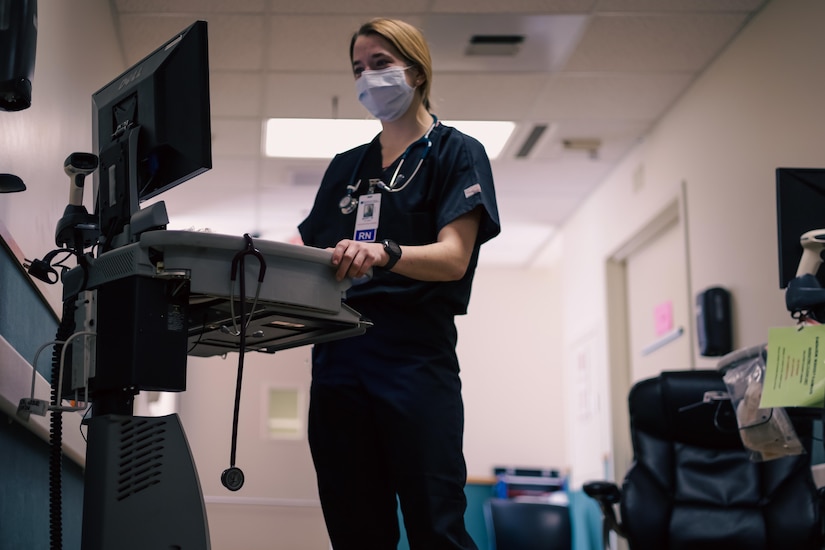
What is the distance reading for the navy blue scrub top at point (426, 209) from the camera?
166cm

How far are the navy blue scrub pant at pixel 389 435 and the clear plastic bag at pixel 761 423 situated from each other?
109 cm

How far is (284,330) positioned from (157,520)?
37 centimetres

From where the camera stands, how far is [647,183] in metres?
5.54

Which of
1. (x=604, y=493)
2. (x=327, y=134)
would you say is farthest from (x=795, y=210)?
(x=327, y=134)

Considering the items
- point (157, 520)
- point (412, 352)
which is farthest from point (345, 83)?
point (157, 520)

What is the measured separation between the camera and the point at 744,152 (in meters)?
4.21

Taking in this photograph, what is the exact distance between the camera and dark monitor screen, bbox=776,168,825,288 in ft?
7.12

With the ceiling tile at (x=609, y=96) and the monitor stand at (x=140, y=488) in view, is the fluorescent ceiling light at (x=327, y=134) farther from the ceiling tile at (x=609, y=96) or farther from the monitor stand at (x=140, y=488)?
the monitor stand at (x=140, y=488)

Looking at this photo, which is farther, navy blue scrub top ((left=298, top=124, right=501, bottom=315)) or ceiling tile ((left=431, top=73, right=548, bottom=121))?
ceiling tile ((left=431, top=73, right=548, bottom=121))

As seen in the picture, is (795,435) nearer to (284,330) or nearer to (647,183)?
(284,330)

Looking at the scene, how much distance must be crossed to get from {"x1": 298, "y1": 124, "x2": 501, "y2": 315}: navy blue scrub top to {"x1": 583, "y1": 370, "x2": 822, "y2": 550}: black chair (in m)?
1.47

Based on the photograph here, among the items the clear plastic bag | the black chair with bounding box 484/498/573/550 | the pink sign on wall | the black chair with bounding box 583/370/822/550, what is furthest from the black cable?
the black chair with bounding box 484/498/573/550

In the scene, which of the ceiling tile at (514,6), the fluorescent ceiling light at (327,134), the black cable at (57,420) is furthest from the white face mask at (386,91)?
the fluorescent ceiling light at (327,134)

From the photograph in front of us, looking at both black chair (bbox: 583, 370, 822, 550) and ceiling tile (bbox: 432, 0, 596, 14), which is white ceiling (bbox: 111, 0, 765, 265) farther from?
black chair (bbox: 583, 370, 822, 550)
